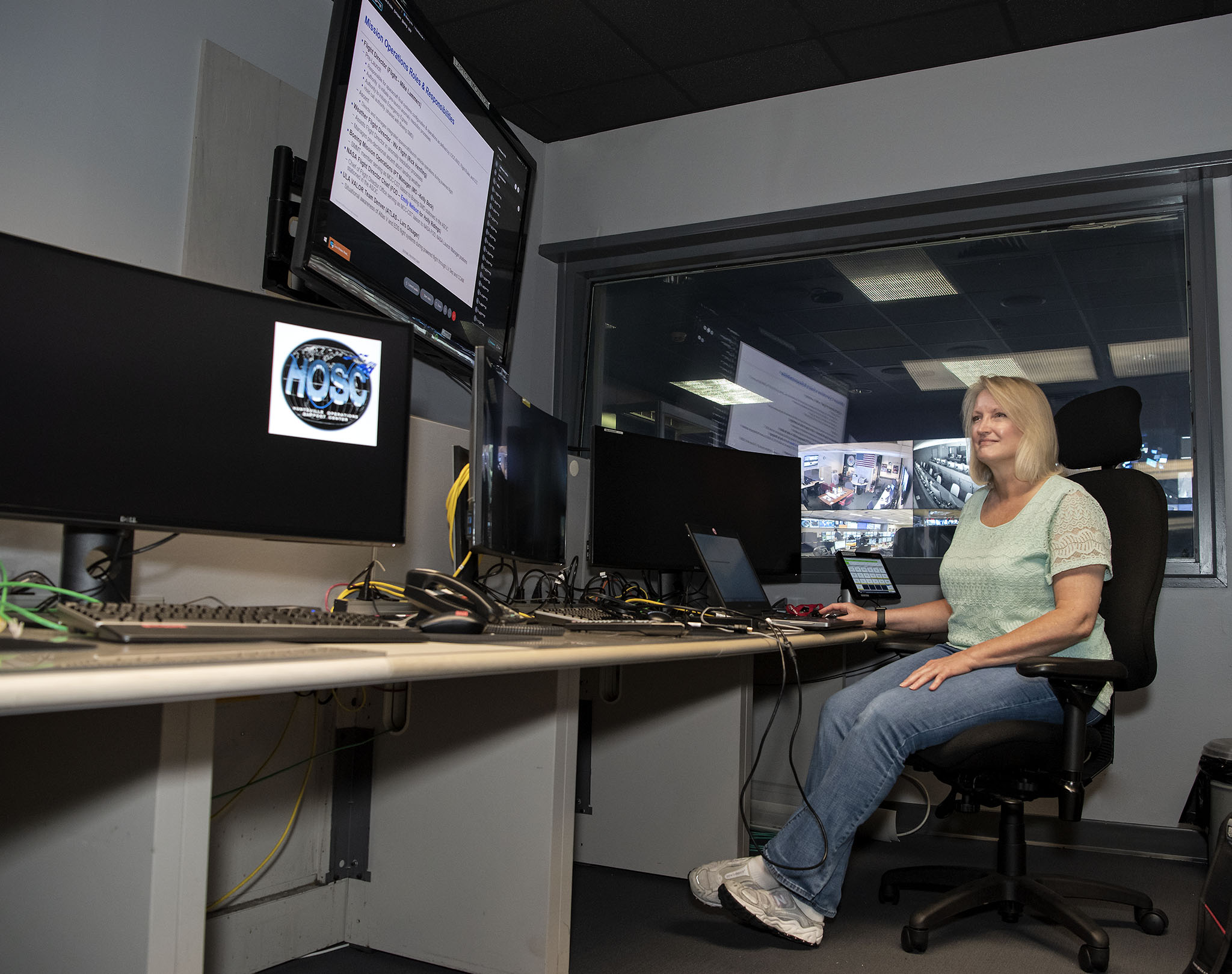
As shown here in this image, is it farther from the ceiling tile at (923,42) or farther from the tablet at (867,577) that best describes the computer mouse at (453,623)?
the ceiling tile at (923,42)

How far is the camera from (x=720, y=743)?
89.4 inches

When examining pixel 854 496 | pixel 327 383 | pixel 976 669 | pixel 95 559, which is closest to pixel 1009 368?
pixel 854 496

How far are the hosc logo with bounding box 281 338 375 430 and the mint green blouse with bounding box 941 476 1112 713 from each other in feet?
4.51

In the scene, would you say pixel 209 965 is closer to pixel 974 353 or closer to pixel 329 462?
pixel 329 462

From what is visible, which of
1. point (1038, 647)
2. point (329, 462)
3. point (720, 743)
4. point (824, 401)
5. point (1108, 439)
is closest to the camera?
point (329, 462)

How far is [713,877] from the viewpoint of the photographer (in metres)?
1.95

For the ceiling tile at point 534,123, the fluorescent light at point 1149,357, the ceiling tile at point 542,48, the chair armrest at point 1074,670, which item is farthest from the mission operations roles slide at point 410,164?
the fluorescent light at point 1149,357

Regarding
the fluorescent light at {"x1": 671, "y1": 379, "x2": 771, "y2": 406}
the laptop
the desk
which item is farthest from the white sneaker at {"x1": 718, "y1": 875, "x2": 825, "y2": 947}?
the fluorescent light at {"x1": 671, "y1": 379, "x2": 771, "y2": 406}

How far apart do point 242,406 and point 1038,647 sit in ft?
5.11

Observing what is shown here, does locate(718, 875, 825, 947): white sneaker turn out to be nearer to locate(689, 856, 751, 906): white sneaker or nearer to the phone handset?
locate(689, 856, 751, 906): white sneaker

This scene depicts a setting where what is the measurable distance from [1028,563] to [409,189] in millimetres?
1645

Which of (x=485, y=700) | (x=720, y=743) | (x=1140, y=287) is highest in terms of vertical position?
(x=1140, y=287)

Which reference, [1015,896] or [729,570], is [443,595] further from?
[1015,896]

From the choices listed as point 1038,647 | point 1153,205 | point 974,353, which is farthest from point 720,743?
point 1153,205
